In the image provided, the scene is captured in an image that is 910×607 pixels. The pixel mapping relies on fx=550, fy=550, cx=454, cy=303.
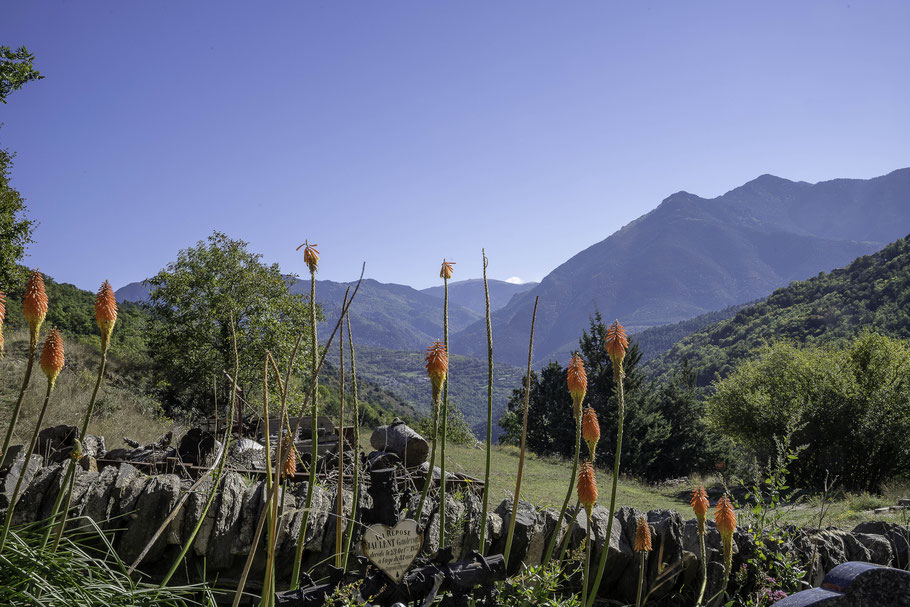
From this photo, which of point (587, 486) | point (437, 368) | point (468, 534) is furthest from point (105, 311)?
point (468, 534)

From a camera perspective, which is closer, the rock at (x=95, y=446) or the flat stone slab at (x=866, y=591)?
the flat stone slab at (x=866, y=591)

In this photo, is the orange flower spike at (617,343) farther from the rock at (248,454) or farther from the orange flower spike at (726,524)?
the rock at (248,454)

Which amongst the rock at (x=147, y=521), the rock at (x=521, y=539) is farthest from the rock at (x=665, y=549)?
the rock at (x=147, y=521)

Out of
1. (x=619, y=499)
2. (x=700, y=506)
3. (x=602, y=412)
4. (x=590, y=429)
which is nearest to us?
(x=590, y=429)

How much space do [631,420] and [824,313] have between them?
44331 millimetres

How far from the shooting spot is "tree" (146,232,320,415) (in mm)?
15352

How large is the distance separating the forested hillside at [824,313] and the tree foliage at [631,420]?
60.0ft

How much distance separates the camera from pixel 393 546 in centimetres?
199

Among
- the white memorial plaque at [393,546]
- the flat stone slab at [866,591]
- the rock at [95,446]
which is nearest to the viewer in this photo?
the flat stone slab at [866,591]

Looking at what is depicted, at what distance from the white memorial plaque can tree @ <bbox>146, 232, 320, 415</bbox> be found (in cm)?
1340

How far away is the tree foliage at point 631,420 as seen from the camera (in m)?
22.6

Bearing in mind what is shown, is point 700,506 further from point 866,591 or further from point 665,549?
point 665,549

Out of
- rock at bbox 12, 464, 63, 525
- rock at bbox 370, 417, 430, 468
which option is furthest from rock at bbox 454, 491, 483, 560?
rock at bbox 370, 417, 430, 468

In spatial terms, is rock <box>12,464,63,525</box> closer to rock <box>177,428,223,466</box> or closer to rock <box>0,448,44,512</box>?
rock <box>0,448,44,512</box>
